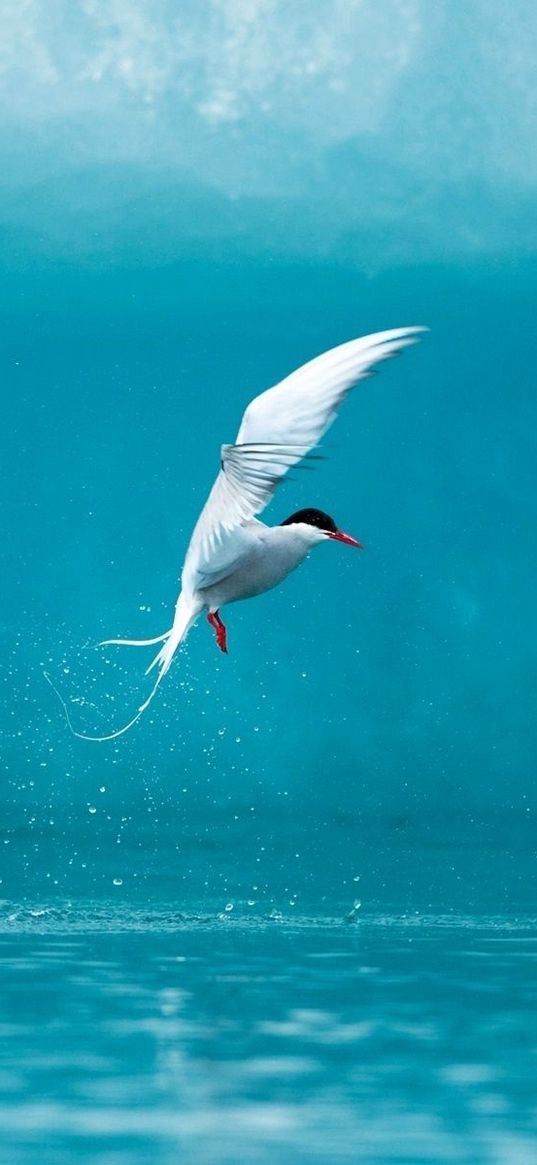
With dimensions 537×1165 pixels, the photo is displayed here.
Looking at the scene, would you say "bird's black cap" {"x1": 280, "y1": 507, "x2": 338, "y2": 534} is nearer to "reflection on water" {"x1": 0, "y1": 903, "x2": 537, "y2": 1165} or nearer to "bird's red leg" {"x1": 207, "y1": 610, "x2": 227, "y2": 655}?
"bird's red leg" {"x1": 207, "y1": 610, "x2": 227, "y2": 655}

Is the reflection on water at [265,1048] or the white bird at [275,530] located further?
the white bird at [275,530]

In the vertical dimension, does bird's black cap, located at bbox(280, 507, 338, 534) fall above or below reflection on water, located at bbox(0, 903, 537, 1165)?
above

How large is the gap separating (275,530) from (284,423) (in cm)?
79

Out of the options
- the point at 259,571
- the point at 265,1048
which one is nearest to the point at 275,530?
the point at 259,571

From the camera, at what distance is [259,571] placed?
48.6 ft

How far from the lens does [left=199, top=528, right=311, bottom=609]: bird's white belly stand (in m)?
14.8

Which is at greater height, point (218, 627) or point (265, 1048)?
point (218, 627)

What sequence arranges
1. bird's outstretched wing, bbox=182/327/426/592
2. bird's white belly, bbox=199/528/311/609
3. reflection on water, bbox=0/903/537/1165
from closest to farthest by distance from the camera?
1. reflection on water, bbox=0/903/537/1165
2. bird's outstretched wing, bbox=182/327/426/592
3. bird's white belly, bbox=199/528/311/609

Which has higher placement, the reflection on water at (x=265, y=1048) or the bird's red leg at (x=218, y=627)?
the bird's red leg at (x=218, y=627)

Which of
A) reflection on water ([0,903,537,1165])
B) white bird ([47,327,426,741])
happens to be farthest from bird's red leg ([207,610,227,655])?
reflection on water ([0,903,537,1165])

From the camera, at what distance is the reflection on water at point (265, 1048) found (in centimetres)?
1048

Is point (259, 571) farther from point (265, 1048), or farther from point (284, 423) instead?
point (265, 1048)

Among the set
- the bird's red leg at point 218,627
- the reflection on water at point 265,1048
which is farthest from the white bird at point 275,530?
the reflection on water at point 265,1048

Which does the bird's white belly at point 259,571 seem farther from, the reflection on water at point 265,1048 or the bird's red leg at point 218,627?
the reflection on water at point 265,1048
